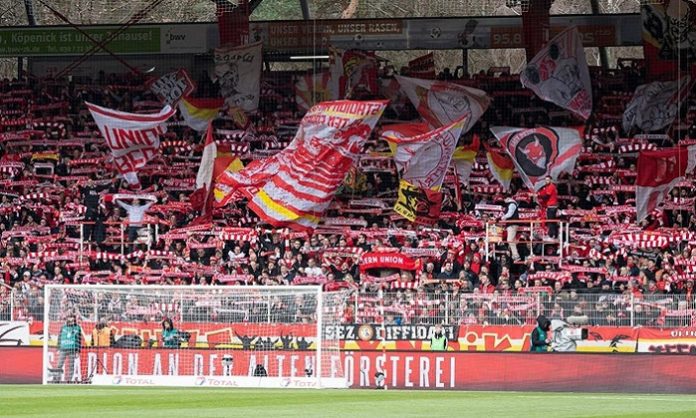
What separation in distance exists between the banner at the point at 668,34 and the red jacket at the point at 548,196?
451 centimetres

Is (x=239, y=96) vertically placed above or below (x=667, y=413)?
above

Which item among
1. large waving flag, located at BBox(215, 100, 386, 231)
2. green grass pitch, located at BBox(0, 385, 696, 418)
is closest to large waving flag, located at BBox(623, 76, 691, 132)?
large waving flag, located at BBox(215, 100, 386, 231)

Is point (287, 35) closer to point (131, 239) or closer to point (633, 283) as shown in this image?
point (131, 239)

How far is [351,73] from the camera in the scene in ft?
119

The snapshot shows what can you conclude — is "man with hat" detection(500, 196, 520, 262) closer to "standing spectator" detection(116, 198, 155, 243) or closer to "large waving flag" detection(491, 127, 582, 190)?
"large waving flag" detection(491, 127, 582, 190)

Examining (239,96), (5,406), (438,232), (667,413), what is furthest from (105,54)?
(667,413)

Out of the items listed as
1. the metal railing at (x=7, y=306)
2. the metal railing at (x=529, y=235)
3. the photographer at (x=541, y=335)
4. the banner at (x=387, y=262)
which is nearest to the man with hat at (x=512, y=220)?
the metal railing at (x=529, y=235)

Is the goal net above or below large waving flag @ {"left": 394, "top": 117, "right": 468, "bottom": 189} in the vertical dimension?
below

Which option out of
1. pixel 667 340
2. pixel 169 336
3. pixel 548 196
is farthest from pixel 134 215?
pixel 667 340

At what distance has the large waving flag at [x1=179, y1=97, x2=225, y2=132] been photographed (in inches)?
1435

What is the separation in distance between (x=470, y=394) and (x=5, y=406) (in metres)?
7.43

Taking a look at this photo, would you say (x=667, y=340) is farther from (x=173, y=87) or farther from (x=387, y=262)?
(x=173, y=87)

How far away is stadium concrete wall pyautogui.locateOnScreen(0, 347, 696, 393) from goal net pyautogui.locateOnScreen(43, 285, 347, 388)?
0.13 feet

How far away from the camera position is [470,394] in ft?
72.7
